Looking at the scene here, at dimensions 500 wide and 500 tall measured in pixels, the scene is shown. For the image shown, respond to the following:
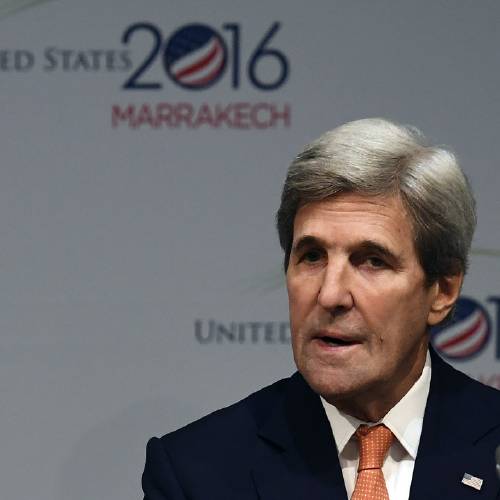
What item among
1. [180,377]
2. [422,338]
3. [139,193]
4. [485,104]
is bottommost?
[180,377]

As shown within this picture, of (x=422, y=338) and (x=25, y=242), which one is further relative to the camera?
(x=25, y=242)

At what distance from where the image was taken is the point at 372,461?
199 cm

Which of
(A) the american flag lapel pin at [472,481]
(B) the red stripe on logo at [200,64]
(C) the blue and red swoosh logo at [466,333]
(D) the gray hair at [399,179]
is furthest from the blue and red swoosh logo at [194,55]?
(A) the american flag lapel pin at [472,481]

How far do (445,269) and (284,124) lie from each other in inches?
33.9

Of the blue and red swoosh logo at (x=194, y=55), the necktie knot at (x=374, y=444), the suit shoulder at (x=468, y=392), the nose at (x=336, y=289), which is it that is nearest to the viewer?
the nose at (x=336, y=289)

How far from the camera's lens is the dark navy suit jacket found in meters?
2.01

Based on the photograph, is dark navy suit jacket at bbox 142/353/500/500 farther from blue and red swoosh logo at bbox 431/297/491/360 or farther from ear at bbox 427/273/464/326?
blue and red swoosh logo at bbox 431/297/491/360

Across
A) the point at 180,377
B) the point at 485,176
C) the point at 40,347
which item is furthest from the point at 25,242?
the point at 485,176

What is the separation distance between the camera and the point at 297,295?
194 centimetres

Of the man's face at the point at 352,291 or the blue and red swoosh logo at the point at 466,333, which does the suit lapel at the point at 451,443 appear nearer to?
the man's face at the point at 352,291

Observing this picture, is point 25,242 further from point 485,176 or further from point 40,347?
point 485,176

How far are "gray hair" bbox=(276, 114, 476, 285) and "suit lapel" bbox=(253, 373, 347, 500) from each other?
290 millimetres

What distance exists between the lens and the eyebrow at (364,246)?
1.91 metres

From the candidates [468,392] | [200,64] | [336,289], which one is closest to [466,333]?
[468,392]
